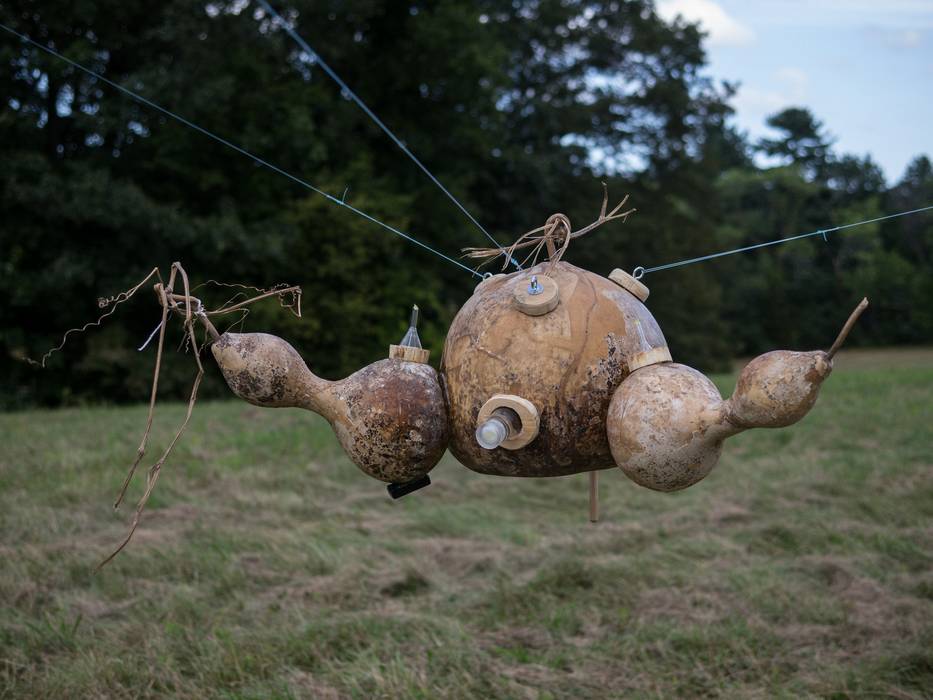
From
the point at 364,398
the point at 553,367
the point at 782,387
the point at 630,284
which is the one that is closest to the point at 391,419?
the point at 364,398

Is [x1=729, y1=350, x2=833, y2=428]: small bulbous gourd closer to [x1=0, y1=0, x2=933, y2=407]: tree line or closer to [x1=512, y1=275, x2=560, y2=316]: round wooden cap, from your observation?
[x1=512, y1=275, x2=560, y2=316]: round wooden cap

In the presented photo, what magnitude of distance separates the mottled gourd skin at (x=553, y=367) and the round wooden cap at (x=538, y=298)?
0.02m

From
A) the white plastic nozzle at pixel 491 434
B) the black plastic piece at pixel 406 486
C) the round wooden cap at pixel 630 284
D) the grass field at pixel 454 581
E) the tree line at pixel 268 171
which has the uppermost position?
the tree line at pixel 268 171

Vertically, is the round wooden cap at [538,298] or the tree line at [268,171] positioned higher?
the tree line at [268,171]

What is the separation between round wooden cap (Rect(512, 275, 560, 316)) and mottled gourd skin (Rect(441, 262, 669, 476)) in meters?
0.02

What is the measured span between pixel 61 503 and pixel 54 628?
2699 mm

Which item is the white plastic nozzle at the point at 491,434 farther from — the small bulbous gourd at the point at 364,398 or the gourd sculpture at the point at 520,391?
the small bulbous gourd at the point at 364,398

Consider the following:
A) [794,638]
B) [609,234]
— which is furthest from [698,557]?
[609,234]

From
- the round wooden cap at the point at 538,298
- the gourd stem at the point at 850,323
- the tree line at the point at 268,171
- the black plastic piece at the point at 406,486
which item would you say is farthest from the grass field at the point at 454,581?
the tree line at the point at 268,171

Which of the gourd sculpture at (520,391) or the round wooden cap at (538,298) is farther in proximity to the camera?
the round wooden cap at (538,298)

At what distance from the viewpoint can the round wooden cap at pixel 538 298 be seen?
2443 mm

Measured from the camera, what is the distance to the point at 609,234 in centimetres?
2233

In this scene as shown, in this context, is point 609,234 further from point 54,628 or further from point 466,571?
point 54,628

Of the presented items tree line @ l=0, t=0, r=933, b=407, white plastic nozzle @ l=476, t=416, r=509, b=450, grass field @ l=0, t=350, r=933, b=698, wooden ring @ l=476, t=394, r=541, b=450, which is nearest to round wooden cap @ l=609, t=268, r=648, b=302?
wooden ring @ l=476, t=394, r=541, b=450
